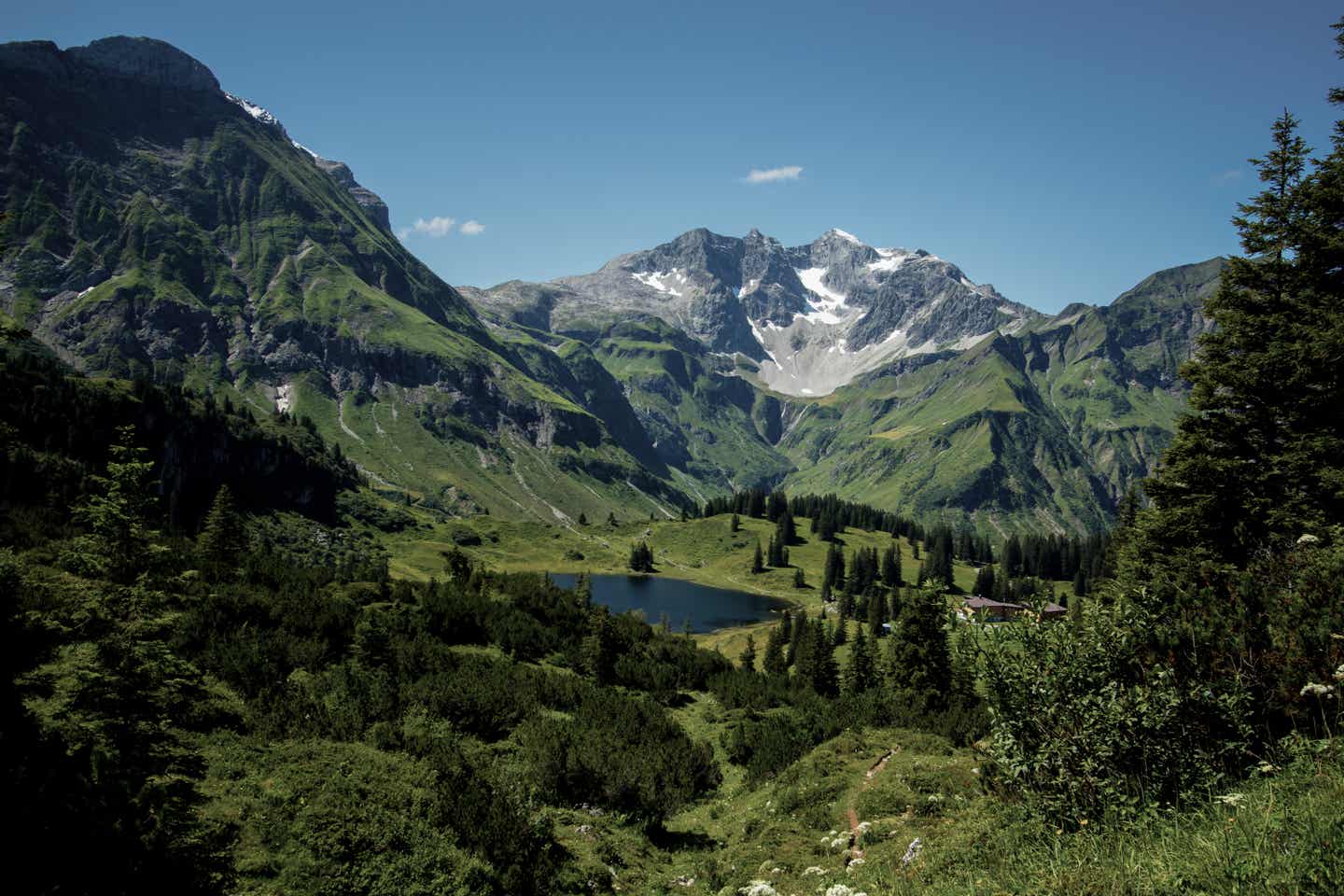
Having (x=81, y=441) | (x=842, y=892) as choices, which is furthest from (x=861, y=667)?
(x=81, y=441)

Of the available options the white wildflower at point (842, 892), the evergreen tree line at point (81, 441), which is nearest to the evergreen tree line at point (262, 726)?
the evergreen tree line at point (81, 441)

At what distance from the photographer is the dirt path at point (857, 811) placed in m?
18.9

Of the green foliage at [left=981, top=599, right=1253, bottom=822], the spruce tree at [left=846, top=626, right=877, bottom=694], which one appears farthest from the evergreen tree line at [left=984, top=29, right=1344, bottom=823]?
the spruce tree at [left=846, top=626, right=877, bottom=694]

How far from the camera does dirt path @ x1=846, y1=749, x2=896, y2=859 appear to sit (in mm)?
18906

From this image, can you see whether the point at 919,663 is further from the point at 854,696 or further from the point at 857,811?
the point at 857,811

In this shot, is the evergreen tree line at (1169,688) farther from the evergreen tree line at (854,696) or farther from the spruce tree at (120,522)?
the spruce tree at (120,522)

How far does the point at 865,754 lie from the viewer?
2806cm

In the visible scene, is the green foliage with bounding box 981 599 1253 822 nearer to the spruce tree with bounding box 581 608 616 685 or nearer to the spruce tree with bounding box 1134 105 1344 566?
the spruce tree with bounding box 1134 105 1344 566

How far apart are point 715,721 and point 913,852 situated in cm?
2699

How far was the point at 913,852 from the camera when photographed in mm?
15227

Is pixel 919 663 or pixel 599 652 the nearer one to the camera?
pixel 599 652

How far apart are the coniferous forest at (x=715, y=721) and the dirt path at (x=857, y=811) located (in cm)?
19

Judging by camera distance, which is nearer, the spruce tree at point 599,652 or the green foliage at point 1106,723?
the green foliage at point 1106,723

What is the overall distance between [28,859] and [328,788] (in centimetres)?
748
